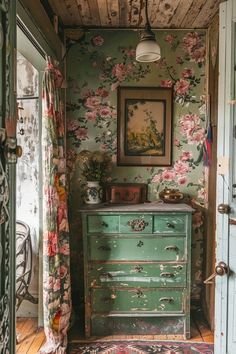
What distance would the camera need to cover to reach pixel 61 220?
2354 mm

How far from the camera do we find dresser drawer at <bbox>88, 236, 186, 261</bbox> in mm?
2549

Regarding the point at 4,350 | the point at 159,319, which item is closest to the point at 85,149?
the point at 159,319

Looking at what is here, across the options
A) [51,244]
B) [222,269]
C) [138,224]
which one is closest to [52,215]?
[51,244]

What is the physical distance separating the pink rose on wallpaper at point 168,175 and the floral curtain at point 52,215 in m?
1.02

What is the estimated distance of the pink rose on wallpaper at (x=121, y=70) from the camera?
2928 mm

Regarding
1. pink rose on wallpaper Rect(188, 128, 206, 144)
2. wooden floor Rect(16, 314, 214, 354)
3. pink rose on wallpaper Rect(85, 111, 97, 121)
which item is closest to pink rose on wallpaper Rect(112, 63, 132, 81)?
pink rose on wallpaper Rect(85, 111, 97, 121)

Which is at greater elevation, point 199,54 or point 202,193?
point 199,54

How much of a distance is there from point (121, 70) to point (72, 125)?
66 centimetres

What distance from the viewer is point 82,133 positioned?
296 cm

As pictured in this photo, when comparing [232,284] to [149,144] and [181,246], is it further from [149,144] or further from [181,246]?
[149,144]

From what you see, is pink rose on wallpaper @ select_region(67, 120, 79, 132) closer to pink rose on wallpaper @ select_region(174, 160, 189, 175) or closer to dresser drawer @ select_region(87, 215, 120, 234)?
dresser drawer @ select_region(87, 215, 120, 234)

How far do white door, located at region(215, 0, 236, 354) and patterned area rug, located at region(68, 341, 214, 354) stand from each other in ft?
2.32

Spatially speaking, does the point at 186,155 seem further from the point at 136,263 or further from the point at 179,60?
the point at 136,263

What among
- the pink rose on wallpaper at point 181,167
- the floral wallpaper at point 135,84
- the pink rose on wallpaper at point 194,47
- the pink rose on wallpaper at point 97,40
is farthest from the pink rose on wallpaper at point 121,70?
the pink rose on wallpaper at point 181,167
